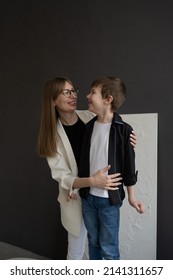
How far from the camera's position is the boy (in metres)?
1.18

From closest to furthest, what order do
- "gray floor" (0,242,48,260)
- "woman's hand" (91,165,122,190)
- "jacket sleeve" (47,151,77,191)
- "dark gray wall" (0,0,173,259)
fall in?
1. "woman's hand" (91,165,122,190)
2. "jacket sleeve" (47,151,77,191)
3. "dark gray wall" (0,0,173,259)
4. "gray floor" (0,242,48,260)

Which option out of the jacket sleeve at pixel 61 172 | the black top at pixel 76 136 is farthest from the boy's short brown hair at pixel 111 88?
the jacket sleeve at pixel 61 172

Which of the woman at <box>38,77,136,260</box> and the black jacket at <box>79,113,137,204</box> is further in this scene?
the woman at <box>38,77,136,260</box>

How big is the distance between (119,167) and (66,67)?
101cm

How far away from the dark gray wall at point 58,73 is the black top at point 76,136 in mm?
498

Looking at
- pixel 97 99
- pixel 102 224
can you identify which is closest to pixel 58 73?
pixel 97 99

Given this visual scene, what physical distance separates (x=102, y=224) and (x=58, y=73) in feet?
3.85

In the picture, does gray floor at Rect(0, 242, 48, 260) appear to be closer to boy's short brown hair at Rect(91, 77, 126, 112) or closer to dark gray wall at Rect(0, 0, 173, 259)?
dark gray wall at Rect(0, 0, 173, 259)

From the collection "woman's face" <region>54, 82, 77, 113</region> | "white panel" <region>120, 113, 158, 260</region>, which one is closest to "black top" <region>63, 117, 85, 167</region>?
"woman's face" <region>54, 82, 77, 113</region>

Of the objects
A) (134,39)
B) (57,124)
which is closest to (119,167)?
(57,124)

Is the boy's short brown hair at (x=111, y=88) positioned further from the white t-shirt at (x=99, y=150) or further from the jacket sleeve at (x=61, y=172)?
the jacket sleeve at (x=61, y=172)

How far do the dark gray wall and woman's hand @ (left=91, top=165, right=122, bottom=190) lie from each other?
0.63 m

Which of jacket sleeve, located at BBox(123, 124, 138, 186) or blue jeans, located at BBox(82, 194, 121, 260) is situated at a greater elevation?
jacket sleeve, located at BBox(123, 124, 138, 186)

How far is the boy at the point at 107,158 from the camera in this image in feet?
3.88
